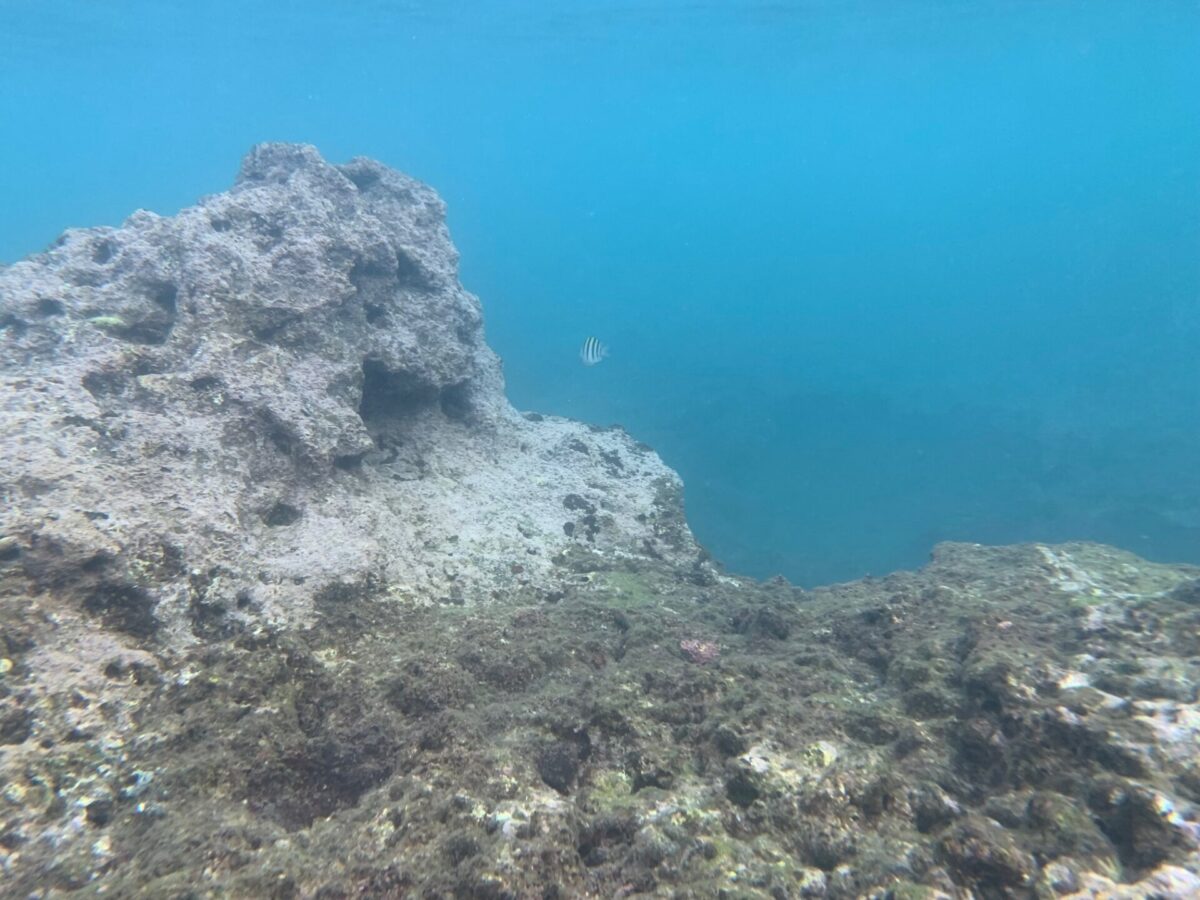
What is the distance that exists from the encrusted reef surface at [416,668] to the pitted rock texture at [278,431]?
0.11 ft

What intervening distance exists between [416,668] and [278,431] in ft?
9.22

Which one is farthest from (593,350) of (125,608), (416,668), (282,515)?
(125,608)

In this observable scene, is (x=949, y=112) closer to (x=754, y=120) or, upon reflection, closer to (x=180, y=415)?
(x=754, y=120)

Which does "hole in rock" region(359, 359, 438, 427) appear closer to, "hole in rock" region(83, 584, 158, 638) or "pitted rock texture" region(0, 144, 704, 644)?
"pitted rock texture" region(0, 144, 704, 644)

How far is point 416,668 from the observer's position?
3936mm

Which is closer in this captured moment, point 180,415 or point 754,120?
point 180,415

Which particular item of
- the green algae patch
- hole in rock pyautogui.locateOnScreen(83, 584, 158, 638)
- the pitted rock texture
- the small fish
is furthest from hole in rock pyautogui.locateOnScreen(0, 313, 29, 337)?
the small fish

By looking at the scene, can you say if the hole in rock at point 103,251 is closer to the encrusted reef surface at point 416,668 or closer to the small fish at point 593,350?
the encrusted reef surface at point 416,668

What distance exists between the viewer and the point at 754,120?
108 m

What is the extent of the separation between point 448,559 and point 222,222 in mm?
4592

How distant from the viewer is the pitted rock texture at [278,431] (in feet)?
13.8

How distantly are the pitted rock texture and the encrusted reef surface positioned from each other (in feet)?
0.11

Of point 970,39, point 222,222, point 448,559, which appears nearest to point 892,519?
point 448,559

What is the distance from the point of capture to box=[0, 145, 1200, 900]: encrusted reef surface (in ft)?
8.24
